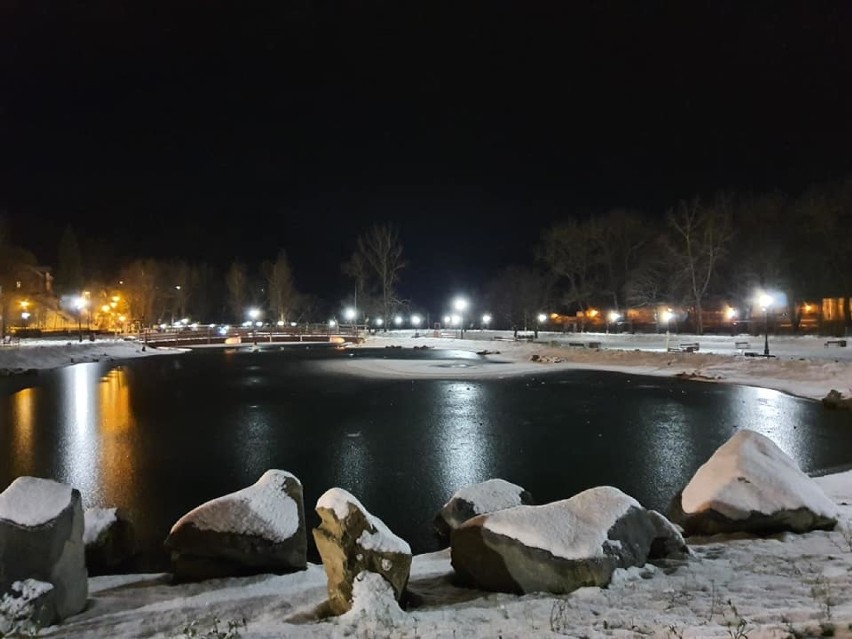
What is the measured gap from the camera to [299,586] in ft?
21.0

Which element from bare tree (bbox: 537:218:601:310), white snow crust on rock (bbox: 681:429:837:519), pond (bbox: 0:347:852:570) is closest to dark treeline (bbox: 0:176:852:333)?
bare tree (bbox: 537:218:601:310)

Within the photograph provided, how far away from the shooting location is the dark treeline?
2032 inches

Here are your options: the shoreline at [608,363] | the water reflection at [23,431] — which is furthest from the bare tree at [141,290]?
the water reflection at [23,431]

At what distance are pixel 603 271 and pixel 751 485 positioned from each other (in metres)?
67.5

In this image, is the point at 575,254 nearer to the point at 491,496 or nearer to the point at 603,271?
the point at 603,271

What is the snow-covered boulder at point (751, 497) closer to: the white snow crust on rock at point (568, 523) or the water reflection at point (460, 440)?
the white snow crust on rock at point (568, 523)

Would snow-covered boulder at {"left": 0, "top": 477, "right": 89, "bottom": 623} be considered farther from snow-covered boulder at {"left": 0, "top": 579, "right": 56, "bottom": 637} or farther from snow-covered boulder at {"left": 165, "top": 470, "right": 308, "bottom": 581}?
snow-covered boulder at {"left": 165, "top": 470, "right": 308, "bottom": 581}

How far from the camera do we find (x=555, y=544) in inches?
225

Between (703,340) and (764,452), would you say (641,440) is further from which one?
(703,340)

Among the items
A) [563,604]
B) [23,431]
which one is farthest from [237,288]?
[563,604]

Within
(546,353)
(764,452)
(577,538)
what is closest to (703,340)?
(546,353)

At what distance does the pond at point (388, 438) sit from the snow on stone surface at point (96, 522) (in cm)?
62

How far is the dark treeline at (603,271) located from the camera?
169 ft

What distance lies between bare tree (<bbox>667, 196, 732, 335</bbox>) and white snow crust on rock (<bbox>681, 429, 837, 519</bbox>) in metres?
48.1
